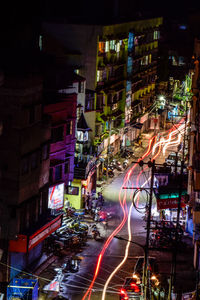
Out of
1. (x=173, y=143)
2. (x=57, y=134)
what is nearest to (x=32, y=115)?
(x=57, y=134)

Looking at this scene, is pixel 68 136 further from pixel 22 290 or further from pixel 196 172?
pixel 22 290

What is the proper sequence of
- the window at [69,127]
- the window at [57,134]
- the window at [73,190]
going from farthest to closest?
1. the window at [73,190]
2. the window at [69,127]
3. the window at [57,134]

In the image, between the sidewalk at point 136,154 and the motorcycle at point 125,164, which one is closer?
the sidewalk at point 136,154

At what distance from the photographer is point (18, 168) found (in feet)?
120

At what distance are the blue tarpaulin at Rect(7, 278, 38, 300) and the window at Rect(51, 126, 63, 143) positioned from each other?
16584mm

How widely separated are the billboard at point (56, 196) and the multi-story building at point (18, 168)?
21.5ft

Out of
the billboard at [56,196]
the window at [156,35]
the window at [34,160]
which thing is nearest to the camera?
the window at [34,160]

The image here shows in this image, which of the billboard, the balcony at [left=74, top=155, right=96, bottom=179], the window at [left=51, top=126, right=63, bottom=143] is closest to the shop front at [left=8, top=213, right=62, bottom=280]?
the billboard

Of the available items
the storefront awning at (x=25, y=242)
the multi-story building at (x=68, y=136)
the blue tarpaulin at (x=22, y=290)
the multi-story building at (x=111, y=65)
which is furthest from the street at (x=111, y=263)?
the multi-story building at (x=111, y=65)

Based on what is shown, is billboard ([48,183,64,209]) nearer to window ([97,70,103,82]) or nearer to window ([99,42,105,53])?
window ([97,70,103,82])

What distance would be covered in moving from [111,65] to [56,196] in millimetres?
26202

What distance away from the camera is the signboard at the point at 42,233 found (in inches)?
1460

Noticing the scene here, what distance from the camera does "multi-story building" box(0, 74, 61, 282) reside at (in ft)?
120

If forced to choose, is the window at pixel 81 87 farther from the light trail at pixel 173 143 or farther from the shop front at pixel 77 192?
the light trail at pixel 173 143
